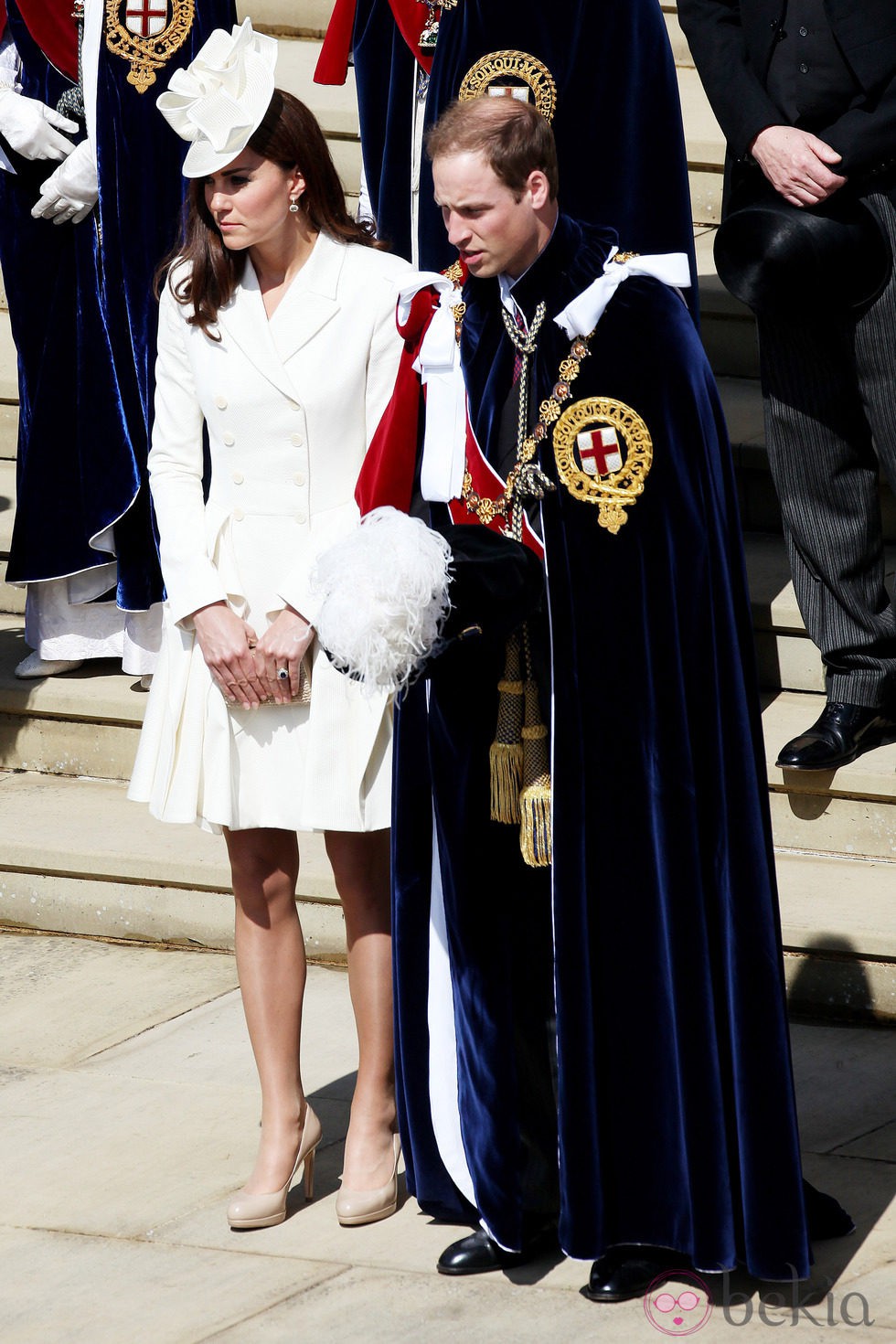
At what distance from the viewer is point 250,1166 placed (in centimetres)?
405

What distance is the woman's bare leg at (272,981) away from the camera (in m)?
3.76

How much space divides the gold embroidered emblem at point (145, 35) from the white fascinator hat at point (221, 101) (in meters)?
2.29

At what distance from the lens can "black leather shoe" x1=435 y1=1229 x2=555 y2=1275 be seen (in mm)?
3562

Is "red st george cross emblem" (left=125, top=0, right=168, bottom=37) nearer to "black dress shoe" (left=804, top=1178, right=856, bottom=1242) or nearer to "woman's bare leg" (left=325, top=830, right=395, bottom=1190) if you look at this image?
"woman's bare leg" (left=325, top=830, right=395, bottom=1190)

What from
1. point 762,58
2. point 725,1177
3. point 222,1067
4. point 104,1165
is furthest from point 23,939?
point 762,58

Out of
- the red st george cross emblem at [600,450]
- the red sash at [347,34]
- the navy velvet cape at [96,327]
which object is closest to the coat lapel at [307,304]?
the red st george cross emblem at [600,450]

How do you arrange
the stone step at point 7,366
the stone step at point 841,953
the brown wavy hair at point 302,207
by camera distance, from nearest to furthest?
the brown wavy hair at point 302,207, the stone step at point 841,953, the stone step at point 7,366

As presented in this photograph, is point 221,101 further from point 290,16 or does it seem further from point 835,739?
point 290,16

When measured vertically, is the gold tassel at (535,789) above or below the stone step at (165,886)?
above

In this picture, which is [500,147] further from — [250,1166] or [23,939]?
[23,939]

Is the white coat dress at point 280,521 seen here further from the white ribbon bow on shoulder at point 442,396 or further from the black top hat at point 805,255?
the black top hat at point 805,255

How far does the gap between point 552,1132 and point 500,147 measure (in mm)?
1727

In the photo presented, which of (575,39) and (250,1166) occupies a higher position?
(575,39)

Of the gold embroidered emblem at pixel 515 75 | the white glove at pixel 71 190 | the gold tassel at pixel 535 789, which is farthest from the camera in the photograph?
the white glove at pixel 71 190
